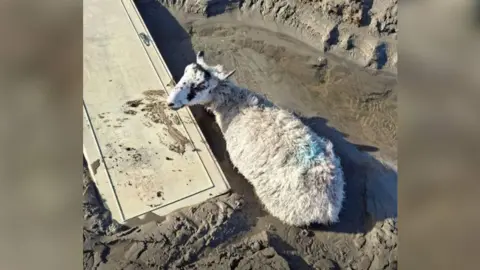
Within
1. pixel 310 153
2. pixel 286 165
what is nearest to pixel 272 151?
pixel 286 165

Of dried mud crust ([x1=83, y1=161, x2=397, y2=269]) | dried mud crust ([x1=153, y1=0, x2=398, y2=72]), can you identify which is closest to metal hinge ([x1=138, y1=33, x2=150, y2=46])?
dried mud crust ([x1=153, y1=0, x2=398, y2=72])

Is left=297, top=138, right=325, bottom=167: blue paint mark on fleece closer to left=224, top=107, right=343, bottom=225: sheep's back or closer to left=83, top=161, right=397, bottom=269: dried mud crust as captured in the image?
left=224, top=107, right=343, bottom=225: sheep's back

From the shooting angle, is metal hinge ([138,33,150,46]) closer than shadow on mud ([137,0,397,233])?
No

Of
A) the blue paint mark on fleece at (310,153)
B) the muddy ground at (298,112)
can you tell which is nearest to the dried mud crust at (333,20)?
the muddy ground at (298,112)

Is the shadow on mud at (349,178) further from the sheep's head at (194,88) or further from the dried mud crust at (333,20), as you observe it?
the dried mud crust at (333,20)

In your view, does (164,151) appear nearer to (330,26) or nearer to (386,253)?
(386,253)
